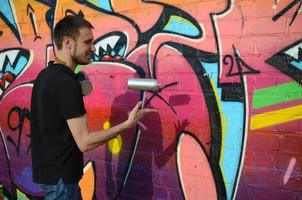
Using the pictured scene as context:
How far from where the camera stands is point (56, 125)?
2756 millimetres

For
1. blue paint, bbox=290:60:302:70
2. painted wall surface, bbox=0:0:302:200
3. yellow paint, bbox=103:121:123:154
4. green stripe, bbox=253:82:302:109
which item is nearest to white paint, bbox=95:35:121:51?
painted wall surface, bbox=0:0:302:200

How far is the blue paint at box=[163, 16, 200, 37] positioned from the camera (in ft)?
11.0

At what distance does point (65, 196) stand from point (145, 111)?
75cm

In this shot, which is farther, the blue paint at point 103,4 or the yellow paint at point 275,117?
the blue paint at point 103,4

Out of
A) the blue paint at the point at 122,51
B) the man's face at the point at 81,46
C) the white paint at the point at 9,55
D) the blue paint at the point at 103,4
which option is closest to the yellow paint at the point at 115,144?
the blue paint at the point at 122,51

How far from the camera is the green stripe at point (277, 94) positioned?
114 inches

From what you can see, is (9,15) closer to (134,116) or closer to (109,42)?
(109,42)

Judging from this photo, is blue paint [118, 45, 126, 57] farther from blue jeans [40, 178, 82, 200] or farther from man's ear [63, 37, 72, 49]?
blue jeans [40, 178, 82, 200]

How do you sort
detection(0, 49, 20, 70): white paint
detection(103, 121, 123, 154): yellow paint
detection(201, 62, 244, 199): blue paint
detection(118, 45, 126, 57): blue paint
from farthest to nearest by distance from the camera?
detection(0, 49, 20, 70): white paint → detection(103, 121, 123, 154): yellow paint → detection(118, 45, 126, 57): blue paint → detection(201, 62, 244, 199): blue paint

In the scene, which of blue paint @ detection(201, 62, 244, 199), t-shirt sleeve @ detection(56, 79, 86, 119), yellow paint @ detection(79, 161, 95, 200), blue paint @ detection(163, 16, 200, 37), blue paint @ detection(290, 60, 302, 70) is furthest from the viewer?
yellow paint @ detection(79, 161, 95, 200)

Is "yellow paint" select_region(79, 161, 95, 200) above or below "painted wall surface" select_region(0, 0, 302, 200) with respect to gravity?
below

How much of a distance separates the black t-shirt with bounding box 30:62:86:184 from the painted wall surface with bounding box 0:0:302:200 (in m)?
0.96

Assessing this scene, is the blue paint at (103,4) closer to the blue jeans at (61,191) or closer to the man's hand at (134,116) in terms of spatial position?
the man's hand at (134,116)


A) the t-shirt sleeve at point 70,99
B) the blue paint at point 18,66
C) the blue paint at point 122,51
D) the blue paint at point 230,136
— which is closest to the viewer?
the t-shirt sleeve at point 70,99
